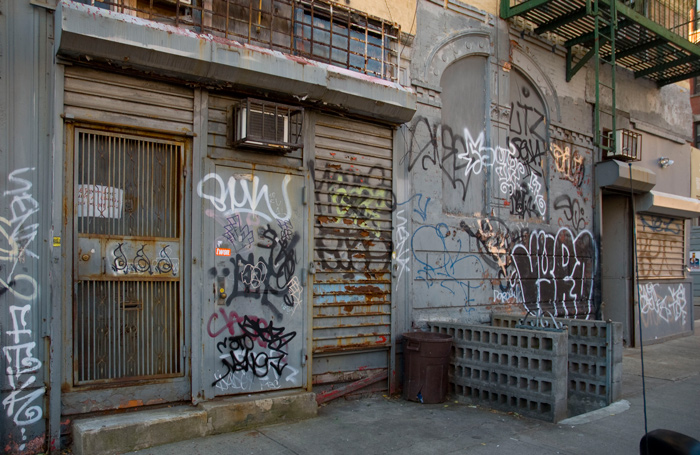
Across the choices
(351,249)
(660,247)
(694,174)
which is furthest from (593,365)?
(694,174)

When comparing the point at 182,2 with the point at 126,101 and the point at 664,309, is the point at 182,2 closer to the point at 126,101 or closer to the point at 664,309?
the point at 126,101

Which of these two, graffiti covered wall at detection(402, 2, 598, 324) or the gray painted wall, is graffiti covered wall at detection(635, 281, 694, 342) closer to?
graffiti covered wall at detection(402, 2, 598, 324)

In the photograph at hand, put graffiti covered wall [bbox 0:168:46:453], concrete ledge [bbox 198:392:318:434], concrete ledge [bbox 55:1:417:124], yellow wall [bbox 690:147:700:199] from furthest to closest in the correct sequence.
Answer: yellow wall [bbox 690:147:700:199] → concrete ledge [bbox 198:392:318:434] → concrete ledge [bbox 55:1:417:124] → graffiti covered wall [bbox 0:168:46:453]

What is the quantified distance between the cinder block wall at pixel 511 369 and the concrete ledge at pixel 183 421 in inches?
85.6

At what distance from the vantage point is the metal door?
6078mm

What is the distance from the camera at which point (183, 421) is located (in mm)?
5430

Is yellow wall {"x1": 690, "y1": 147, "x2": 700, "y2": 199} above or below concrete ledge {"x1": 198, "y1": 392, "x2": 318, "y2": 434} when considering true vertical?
above

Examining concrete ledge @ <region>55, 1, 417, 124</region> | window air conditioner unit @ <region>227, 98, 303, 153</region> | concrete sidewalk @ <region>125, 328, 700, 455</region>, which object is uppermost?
concrete ledge @ <region>55, 1, 417, 124</region>

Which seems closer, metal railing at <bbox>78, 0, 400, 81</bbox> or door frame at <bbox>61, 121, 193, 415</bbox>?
door frame at <bbox>61, 121, 193, 415</bbox>

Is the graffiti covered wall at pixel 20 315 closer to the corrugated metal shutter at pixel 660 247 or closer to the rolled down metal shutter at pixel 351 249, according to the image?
the rolled down metal shutter at pixel 351 249

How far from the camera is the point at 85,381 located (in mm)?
5371

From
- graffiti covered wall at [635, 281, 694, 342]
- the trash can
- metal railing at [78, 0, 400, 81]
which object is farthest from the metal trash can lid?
graffiti covered wall at [635, 281, 694, 342]

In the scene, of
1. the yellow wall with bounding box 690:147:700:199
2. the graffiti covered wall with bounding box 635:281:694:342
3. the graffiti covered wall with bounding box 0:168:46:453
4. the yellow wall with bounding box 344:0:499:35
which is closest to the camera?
the graffiti covered wall with bounding box 0:168:46:453

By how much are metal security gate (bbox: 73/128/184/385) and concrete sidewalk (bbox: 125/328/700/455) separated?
3.31ft
